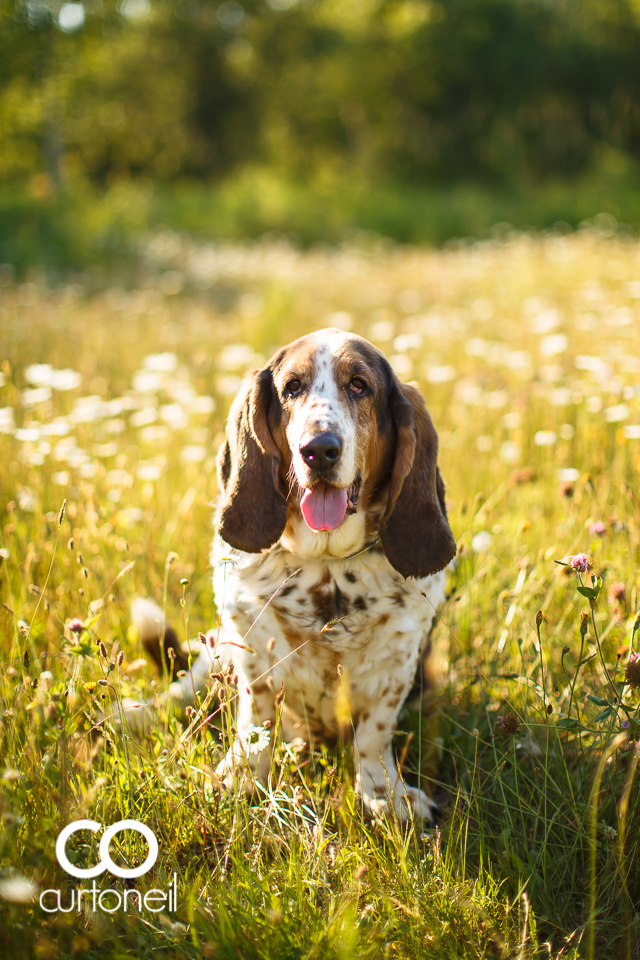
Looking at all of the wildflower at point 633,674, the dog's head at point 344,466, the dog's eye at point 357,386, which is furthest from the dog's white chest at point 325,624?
the wildflower at point 633,674

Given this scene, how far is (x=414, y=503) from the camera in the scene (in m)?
2.28

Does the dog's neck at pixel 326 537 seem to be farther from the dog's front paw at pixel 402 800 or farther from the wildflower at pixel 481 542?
the dog's front paw at pixel 402 800

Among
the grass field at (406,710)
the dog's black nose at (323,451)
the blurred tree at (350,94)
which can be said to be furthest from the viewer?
the blurred tree at (350,94)

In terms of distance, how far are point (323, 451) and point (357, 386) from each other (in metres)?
0.39

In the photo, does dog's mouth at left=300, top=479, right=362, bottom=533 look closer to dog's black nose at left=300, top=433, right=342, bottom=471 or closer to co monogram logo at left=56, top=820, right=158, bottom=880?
dog's black nose at left=300, top=433, right=342, bottom=471

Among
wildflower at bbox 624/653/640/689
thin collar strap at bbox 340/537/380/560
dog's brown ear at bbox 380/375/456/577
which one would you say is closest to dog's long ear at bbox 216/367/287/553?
thin collar strap at bbox 340/537/380/560

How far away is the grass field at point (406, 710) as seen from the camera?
1.61 m

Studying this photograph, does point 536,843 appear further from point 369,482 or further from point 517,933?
point 369,482

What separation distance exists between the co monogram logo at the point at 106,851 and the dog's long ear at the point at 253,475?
86 centimetres

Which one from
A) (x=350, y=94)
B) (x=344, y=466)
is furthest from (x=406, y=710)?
(x=350, y=94)

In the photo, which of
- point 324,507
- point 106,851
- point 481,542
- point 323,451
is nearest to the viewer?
point 106,851

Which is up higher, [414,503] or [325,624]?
[414,503]

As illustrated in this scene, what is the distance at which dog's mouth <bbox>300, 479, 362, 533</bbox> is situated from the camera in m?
2.12

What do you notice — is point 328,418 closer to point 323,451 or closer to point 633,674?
point 323,451
